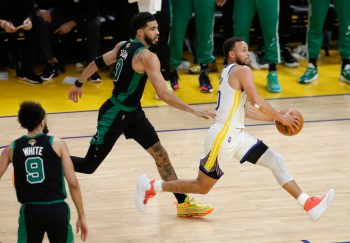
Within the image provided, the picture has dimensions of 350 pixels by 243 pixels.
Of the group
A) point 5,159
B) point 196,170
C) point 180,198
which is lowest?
point 196,170

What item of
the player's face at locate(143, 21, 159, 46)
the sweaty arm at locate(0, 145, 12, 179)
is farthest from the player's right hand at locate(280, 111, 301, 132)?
the sweaty arm at locate(0, 145, 12, 179)

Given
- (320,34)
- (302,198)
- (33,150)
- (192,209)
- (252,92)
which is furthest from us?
(320,34)

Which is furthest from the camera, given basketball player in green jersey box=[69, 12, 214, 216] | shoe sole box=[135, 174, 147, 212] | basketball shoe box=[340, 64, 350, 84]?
basketball shoe box=[340, 64, 350, 84]

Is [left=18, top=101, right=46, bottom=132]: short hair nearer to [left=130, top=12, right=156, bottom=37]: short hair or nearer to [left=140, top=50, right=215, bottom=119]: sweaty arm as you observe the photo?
[left=140, top=50, right=215, bottom=119]: sweaty arm

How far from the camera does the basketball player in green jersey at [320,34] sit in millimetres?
12367

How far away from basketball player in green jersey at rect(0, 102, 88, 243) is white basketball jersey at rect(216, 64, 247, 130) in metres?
1.89

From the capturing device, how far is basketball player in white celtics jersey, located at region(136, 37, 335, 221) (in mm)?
7164

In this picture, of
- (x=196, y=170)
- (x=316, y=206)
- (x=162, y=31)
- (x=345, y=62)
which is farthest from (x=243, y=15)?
(x=316, y=206)

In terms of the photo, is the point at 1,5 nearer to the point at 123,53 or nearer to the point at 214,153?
the point at 123,53

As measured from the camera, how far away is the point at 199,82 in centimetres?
1236

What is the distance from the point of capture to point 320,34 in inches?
495

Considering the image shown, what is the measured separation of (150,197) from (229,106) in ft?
3.62

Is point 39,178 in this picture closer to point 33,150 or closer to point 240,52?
point 33,150

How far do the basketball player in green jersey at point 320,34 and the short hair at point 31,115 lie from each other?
24.3 feet
